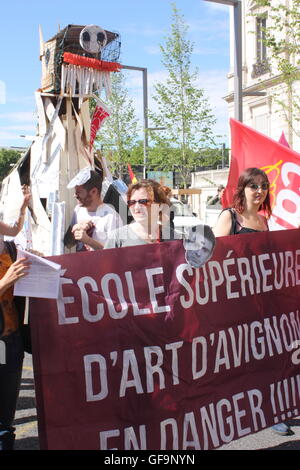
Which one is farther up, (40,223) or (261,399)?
(40,223)

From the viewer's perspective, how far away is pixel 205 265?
10.5ft

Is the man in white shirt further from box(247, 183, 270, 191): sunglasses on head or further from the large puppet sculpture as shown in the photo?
the large puppet sculpture

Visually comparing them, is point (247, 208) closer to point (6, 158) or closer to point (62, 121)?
point (62, 121)

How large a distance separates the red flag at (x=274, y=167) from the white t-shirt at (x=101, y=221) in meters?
1.13

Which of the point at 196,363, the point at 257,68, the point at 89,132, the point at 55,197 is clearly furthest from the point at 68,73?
the point at 257,68

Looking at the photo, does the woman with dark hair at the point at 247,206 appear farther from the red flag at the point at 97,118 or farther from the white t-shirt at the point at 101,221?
the red flag at the point at 97,118

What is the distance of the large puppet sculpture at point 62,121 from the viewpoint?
6117 millimetres

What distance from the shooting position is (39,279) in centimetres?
270

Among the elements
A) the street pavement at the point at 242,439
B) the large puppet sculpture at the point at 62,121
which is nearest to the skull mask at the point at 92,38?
the large puppet sculpture at the point at 62,121

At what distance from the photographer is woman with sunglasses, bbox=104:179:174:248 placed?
356cm

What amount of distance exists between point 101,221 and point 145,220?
85 centimetres

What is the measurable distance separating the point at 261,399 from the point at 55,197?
140 inches

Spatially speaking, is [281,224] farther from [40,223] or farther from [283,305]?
[40,223]

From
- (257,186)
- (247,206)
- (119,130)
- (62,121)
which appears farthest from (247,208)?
(119,130)
